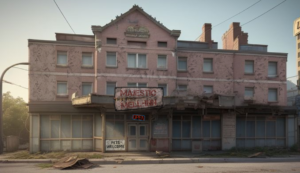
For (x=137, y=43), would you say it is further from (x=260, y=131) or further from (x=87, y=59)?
(x=260, y=131)

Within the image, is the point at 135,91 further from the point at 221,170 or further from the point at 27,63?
the point at 27,63

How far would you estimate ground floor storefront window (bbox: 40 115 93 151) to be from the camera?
20.9 meters

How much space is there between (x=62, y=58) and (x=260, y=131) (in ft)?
65.3

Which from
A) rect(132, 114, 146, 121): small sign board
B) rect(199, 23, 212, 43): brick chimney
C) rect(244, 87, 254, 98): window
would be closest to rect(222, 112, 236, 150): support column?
rect(244, 87, 254, 98): window


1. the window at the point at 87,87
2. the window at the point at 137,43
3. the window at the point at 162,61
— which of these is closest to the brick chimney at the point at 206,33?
the window at the point at 162,61

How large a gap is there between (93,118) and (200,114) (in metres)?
9.67

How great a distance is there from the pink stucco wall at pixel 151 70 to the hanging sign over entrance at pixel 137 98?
11.5 ft

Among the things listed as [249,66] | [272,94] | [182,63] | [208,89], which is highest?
[182,63]

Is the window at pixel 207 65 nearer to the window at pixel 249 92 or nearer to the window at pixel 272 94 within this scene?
the window at pixel 249 92

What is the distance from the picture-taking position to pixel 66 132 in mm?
21219

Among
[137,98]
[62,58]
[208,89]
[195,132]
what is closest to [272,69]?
[208,89]

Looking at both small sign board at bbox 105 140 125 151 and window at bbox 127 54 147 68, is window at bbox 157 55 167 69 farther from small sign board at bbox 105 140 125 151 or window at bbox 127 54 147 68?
small sign board at bbox 105 140 125 151

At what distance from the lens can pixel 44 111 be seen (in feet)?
67.3

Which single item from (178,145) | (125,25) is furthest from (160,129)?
(125,25)
